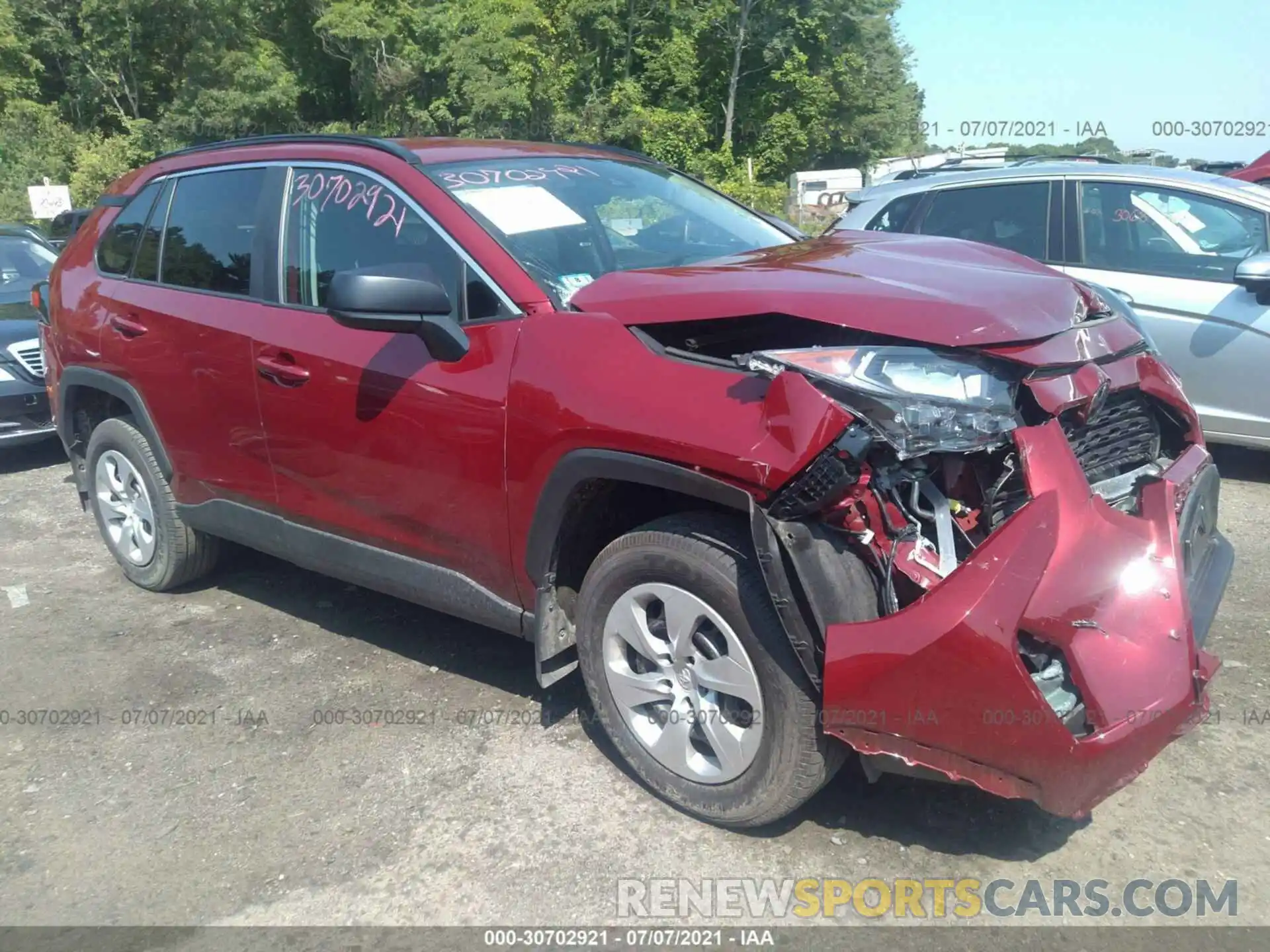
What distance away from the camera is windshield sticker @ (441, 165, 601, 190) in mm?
3588

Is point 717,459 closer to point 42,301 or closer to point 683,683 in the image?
point 683,683

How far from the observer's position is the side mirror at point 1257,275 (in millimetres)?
5004

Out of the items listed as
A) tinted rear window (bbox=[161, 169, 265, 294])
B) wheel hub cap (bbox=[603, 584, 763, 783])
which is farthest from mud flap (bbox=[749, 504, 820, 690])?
tinted rear window (bbox=[161, 169, 265, 294])

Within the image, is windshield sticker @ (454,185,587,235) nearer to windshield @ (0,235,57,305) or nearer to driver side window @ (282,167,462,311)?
driver side window @ (282,167,462,311)

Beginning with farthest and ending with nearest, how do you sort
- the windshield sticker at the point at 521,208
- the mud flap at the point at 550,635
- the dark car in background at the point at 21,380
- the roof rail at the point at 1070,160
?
the dark car in background at the point at 21,380 < the roof rail at the point at 1070,160 < the windshield sticker at the point at 521,208 < the mud flap at the point at 550,635

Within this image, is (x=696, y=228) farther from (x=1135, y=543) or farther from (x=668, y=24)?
(x=668, y=24)

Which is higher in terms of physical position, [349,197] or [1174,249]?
[349,197]

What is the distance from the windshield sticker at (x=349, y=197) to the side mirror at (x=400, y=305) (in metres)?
0.43

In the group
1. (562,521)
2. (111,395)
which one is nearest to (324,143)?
(111,395)

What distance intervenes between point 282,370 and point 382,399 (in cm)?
54

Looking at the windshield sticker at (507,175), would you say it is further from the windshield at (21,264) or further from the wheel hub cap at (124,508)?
the windshield at (21,264)

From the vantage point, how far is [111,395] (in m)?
4.83

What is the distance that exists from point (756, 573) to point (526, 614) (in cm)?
91

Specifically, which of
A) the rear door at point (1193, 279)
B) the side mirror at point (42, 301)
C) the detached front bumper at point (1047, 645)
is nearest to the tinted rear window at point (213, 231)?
the side mirror at point (42, 301)
